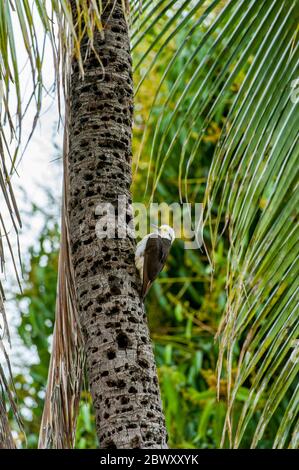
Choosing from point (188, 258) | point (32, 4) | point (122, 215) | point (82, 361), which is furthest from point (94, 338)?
point (188, 258)

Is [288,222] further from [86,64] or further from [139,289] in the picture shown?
[86,64]

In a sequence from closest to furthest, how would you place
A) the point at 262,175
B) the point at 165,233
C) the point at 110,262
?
1. the point at 110,262
2. the point at 262,175
3. the point at 165,233

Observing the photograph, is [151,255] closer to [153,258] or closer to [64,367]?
[153,258]

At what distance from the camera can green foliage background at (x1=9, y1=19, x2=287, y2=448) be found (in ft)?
17.6

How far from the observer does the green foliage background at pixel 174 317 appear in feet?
17.6

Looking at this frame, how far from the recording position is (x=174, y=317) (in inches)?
243

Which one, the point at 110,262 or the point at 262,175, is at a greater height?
the point at 262,175

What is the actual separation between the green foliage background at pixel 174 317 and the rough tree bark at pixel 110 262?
3010mm

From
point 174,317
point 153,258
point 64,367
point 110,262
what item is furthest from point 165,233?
point 174,317

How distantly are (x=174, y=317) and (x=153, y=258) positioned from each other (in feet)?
12.0

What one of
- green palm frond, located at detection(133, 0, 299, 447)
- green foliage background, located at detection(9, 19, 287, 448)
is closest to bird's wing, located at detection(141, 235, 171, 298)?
green palm frond, located at detection(133, 0, 299, 447)

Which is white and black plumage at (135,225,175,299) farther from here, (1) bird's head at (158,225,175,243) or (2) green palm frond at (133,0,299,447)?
(2) green palm frond at (133,0,299,447)

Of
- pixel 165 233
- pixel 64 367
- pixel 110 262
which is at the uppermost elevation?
pixel 165 233

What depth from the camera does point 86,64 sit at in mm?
2324
